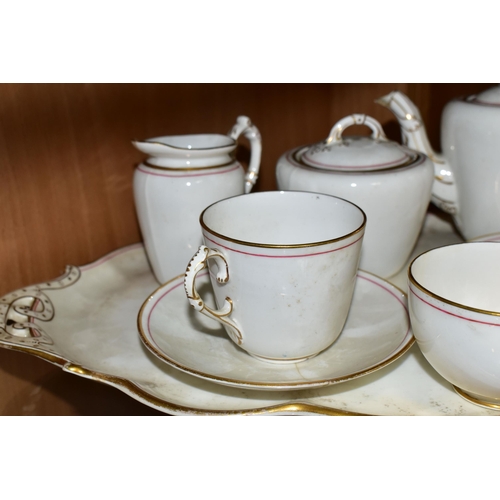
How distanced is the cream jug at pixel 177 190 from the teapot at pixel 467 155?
8.1 inches

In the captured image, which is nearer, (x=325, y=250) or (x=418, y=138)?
(x=325, y=250)

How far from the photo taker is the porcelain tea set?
411 millimetres

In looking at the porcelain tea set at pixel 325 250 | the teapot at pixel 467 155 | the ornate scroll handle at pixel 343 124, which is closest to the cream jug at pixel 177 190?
the porcelain tea set at pixel 325 250

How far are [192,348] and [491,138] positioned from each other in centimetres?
37

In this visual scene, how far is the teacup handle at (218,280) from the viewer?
16.6 inches

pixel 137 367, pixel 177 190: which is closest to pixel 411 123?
pixel 177 190

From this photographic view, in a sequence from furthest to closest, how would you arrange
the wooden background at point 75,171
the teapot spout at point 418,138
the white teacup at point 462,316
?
the teapot spout at point 418,138, the wooden background at point 75,171, the white teacup at point 462,316

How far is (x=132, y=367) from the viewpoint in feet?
1.58

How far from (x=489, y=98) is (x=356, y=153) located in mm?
152

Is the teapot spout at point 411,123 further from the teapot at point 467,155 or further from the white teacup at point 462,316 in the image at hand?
the white teacup at point 462,316

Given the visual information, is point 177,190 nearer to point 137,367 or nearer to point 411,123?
point 137,367

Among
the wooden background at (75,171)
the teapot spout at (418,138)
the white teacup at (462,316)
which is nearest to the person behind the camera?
the white teacup at (462,316)

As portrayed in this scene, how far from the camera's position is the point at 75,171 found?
606 mm
